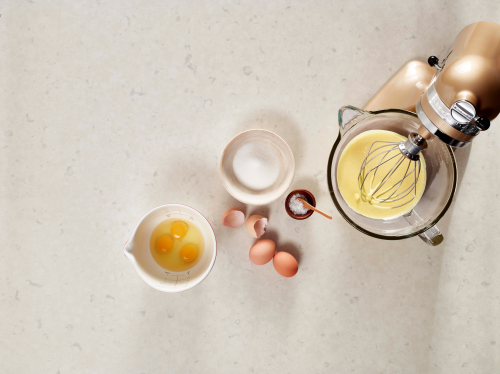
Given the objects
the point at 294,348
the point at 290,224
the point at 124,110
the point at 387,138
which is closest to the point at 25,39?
the point at 124,110

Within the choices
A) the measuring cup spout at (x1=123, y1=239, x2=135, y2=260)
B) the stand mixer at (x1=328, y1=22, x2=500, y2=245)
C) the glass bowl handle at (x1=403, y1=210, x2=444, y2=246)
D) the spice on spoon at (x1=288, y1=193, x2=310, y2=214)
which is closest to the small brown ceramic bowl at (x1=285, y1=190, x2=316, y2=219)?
the spice on spoon at (x1=288, y1=193, x2=310, y2=214)

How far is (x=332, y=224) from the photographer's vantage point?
862 millimetres

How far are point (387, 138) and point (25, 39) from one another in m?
0.98

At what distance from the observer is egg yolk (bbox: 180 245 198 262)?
32.4 inches

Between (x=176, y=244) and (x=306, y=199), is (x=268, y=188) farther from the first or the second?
(x=176, y=244)

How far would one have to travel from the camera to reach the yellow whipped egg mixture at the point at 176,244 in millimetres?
824

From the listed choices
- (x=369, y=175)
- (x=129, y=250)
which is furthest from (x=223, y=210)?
(x=369, y=175)

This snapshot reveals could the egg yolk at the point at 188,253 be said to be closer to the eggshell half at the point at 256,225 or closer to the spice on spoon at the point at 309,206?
the eggshell half at the point at 256,225

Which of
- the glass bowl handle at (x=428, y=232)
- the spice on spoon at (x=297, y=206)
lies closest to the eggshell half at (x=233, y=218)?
the spice on spoon at (x=297, y=206)

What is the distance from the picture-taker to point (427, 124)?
0.52 meters

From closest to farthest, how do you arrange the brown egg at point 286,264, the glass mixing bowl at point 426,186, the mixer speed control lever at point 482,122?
the mixer speed control lever at point 482,122 < the glass mixing bowl at point 426,186 < the brown egg at point 286,264

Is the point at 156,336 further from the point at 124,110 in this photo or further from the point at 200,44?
the point at 200,44

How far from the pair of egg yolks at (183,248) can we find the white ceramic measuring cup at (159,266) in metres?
0.02

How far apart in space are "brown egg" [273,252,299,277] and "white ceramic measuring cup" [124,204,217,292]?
168 mm
